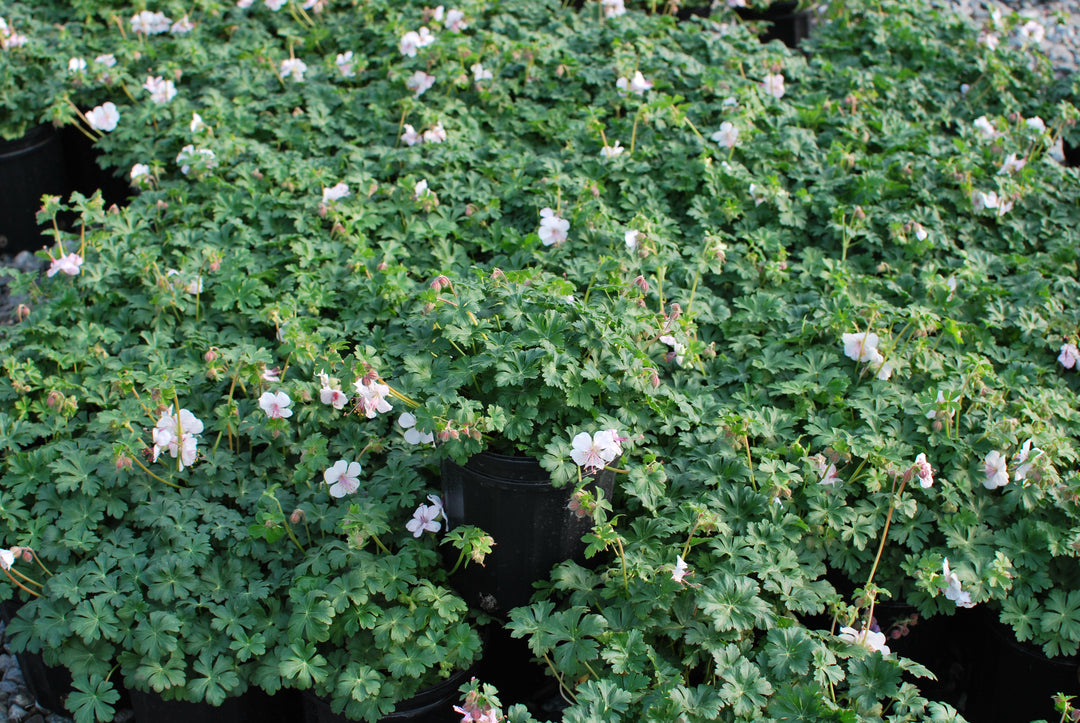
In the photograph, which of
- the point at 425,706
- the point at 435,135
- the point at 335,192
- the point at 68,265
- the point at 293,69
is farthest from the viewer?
the point at 293,69

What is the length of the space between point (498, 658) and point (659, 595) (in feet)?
2.25

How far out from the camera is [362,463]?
3.11 meters

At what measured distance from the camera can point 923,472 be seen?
2.84 meters

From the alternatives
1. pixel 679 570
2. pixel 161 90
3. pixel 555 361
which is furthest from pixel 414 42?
pixel 679 570

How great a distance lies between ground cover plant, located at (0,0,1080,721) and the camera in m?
2.64

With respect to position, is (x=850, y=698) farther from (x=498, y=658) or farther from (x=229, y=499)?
(x=229, y=499)

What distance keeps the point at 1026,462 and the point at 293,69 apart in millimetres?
3884

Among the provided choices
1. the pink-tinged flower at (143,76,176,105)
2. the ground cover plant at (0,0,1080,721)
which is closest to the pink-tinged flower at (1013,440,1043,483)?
the ground cover plant at (0,0,1080,721)

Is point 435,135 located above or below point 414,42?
below

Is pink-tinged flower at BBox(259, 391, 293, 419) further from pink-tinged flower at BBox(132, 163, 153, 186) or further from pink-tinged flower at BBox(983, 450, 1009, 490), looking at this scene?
pink-tinged flower at BBox(983, 450, 1009, 490)

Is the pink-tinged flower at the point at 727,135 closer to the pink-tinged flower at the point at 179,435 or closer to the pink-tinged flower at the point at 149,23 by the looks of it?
the pink-tinged flower at the point at 179,435

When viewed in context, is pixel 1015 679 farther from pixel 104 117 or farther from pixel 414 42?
pixel 104 117

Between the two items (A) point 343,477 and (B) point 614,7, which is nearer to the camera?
(A) point 343,477

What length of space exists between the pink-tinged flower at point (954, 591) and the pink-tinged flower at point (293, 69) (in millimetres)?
3883
